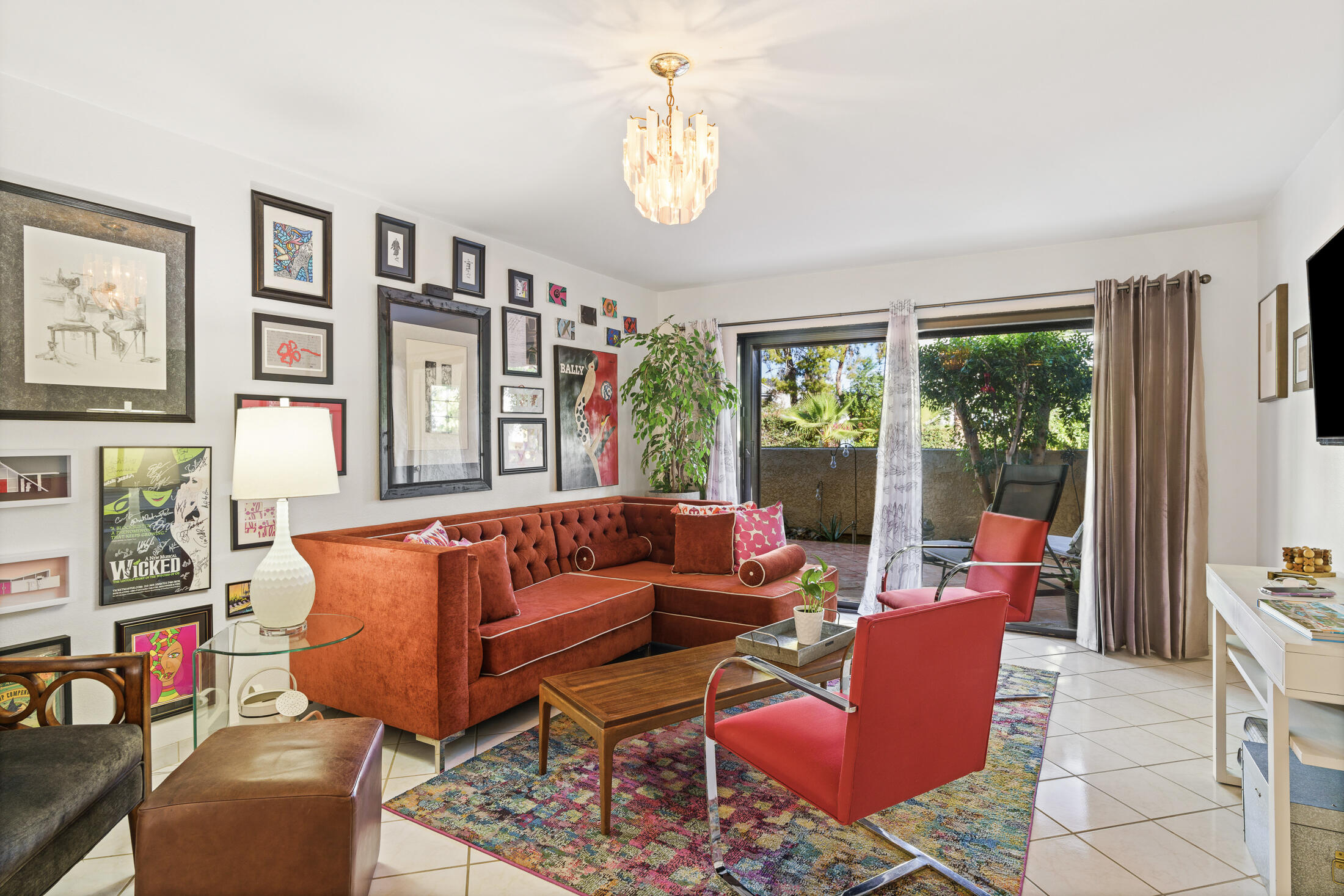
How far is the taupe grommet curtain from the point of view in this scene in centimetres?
412

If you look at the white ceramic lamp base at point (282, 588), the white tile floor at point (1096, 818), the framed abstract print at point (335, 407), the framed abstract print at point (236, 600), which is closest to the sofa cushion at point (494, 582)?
the white tile floor at point (1096, 818)

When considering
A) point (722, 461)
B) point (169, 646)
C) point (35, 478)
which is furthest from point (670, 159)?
point (722, 461)

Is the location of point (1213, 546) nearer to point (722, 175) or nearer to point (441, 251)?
point (722, 175)

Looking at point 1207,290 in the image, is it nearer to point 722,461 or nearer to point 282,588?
point 722,461

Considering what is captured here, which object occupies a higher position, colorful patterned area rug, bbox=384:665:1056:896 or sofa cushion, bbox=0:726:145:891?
sofa cushion, bbox=0:726:145:891

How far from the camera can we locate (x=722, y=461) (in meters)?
5.70

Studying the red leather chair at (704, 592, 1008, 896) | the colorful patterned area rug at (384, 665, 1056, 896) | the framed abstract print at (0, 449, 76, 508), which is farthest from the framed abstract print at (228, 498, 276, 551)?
the red leather chair at (704, 592, 1008, 896)

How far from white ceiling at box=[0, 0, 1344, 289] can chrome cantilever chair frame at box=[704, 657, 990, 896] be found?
199 cm

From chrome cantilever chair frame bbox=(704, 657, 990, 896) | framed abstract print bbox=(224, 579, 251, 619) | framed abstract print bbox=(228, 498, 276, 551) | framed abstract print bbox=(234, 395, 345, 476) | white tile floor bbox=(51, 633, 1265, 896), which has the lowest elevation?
white tile floor bbox=(51, 633, 1265, 896)

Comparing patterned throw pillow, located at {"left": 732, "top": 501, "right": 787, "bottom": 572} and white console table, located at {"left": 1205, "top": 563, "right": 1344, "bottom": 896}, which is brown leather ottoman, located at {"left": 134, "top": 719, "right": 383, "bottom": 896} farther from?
patterned throw pillow, located at {"left": 732, "top": 501, "right": 787, "bottom": 572}

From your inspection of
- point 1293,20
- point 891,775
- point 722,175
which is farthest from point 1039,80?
point 891,775

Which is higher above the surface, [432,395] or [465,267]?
[465,267]

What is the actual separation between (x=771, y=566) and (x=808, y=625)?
1.54 metres

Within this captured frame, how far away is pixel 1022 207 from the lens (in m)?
3.82
